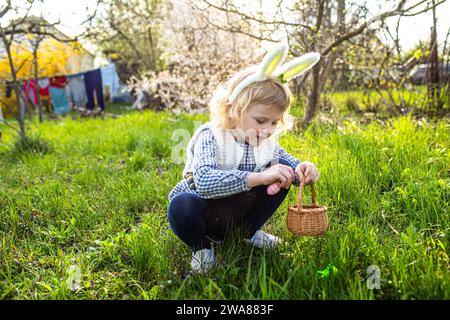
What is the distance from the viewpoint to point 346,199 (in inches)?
93.6

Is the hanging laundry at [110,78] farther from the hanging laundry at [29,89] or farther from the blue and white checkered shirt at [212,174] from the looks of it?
the blue and white checkered shirt at [212,174]

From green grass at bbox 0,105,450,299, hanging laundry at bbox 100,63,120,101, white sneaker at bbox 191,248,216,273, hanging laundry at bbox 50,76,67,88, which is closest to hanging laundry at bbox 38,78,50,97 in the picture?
hanging laundry at bbox 50,76,67,88

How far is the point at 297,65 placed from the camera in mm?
1877

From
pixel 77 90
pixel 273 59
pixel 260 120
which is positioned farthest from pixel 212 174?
pixel 77 90

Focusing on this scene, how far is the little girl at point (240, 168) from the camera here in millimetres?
1723

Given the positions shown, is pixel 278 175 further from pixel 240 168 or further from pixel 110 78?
pixel 110 78

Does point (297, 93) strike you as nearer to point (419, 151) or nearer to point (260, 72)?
point (419, 151)

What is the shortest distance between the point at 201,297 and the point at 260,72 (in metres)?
1.00

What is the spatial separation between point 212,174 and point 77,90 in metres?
9.95

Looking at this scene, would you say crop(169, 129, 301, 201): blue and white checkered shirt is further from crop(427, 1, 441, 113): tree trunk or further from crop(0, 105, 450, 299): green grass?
crop(427, 1, 441, 113): tree trunk

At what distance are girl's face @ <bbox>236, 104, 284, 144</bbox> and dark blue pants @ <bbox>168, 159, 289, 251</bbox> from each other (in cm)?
26

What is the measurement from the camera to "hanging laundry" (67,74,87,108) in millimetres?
10727

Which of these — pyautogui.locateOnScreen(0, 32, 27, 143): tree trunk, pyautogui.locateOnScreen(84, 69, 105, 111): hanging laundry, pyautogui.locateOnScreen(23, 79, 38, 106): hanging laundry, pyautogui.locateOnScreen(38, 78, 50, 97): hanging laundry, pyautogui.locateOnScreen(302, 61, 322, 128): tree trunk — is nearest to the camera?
pyautogui.locateOnScreen(302, 61, 322, 128): tree trunk
